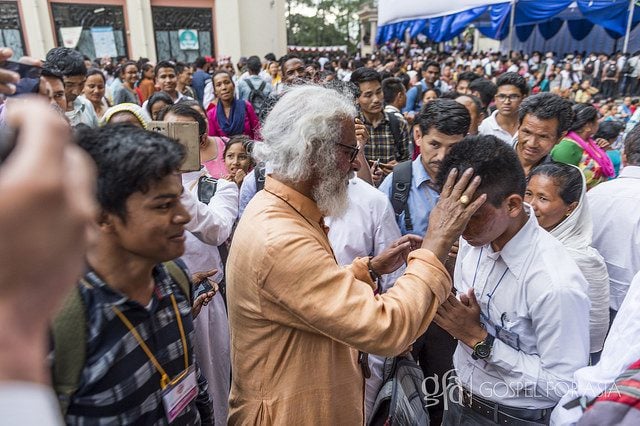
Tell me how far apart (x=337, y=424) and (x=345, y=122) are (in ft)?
3.64

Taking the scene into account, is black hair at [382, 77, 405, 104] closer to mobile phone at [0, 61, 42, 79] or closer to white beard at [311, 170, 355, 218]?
white beard at [311, 170, 355, 218]

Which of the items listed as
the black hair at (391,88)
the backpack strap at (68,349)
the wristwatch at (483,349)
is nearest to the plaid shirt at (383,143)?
the black hair at (391,88)

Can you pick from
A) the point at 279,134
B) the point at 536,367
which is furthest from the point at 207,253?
the point at 536,367

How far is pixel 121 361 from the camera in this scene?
1273 millimetres

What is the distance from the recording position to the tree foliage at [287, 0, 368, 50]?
45.7 meters

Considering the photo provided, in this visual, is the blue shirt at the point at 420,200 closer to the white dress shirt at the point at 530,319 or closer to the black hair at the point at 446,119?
the black hair at the point at 446,119

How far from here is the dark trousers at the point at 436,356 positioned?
2773 mm

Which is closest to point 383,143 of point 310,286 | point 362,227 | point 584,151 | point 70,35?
point 584,151

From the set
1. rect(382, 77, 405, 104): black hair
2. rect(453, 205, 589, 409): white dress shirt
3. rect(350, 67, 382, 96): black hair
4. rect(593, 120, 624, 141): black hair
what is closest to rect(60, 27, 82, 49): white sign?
rect(382, 77, 405, 104): black hair

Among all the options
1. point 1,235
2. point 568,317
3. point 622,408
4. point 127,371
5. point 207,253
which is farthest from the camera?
point 207,253

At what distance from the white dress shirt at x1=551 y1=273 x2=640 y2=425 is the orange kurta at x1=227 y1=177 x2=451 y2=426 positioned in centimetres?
48

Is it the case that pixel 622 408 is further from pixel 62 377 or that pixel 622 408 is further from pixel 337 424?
pixel 62 377

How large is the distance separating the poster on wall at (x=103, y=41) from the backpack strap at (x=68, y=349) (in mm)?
19476

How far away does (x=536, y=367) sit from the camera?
163 centimetres
